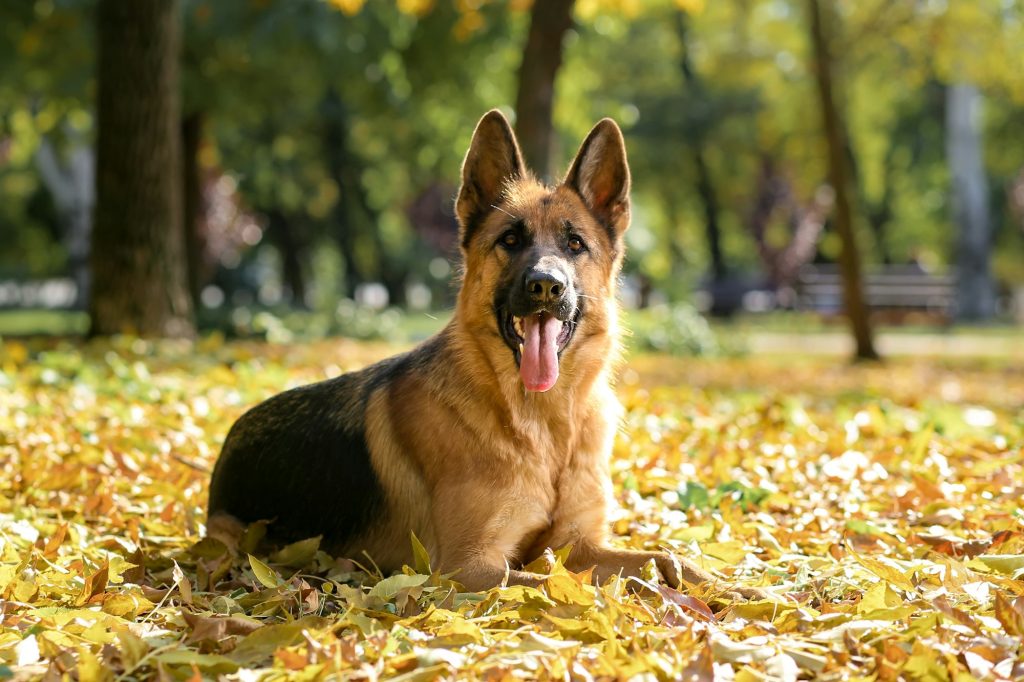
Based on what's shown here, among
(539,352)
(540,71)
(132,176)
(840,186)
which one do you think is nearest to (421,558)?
(539,352)

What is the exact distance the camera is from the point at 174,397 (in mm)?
7770

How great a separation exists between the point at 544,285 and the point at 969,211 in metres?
30.7

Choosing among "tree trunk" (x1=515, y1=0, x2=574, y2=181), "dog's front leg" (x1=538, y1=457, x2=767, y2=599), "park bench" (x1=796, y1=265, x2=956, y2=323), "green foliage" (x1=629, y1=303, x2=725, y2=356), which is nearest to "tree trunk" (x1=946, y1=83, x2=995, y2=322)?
"park bench" (x1=796, y1=265, x2=956, y2=323)

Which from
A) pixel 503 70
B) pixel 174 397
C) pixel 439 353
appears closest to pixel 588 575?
pixel 439 353

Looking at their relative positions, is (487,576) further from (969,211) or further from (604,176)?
(969,211)

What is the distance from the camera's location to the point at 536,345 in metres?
4.10

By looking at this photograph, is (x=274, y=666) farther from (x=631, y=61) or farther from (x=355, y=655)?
(x=631, y=61)

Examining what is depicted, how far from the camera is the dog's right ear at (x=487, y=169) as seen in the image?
14.8ft

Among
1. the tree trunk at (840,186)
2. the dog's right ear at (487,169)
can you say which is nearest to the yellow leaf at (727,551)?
the dog's right ear at (487,169)

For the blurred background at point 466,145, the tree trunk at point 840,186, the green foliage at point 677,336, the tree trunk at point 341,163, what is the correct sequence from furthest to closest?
1. the tree trunk at point 341,163
2. the green foliage at point 677,336
3. the tree trunk at point 840,186
4. the blurred background at point 466,145

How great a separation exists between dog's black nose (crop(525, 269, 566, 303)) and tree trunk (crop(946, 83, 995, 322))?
29.8m

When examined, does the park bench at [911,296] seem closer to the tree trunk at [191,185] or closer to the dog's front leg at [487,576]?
the tree trunk at [191,185]

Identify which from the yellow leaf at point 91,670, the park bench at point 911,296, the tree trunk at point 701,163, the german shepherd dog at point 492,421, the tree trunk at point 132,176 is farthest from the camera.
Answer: the tree trunk at point 701,163

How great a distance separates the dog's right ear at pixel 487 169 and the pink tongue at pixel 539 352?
65 cm
